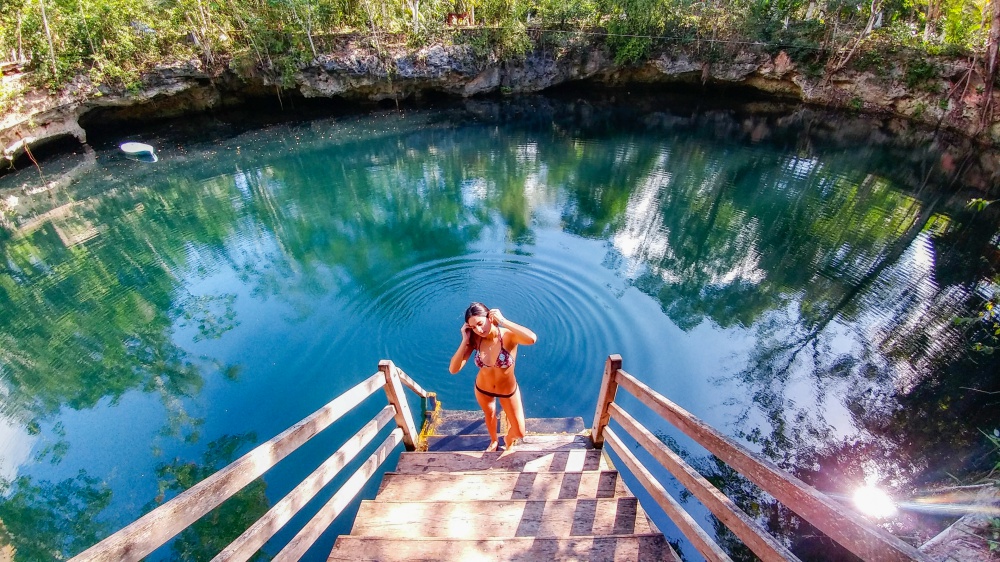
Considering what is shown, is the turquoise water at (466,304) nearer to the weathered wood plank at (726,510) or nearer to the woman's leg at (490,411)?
the woman's leg at (490,411)

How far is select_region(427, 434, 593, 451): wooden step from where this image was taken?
155 inches

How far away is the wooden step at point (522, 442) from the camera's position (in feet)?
13.0

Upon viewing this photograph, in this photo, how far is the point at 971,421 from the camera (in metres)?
5.30

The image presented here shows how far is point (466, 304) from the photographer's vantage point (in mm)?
7395

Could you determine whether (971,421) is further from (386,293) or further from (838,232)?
(386,293)

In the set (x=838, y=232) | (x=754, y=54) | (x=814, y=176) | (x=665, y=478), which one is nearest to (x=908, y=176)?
(x=814, y=176)

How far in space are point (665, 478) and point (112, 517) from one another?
6.04m

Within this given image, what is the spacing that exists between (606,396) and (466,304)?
424cm

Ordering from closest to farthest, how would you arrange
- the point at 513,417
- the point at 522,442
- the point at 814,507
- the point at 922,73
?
1. the point at 814,507
2. the point at 513,417
3. the point at 522,442
4. the point at 922,73

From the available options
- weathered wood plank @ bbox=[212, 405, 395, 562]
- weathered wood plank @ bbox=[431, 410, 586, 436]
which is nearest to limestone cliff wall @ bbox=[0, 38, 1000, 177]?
weathered wood plank @ bbox=[431, 410, 586, 436]

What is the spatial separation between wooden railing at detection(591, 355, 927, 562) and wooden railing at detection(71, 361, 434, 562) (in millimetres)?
1822

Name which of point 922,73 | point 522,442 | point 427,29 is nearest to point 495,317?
point 522,442

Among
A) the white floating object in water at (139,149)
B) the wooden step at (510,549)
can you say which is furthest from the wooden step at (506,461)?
the white floating object in water at (139,149)

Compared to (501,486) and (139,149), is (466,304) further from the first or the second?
(139,149)
